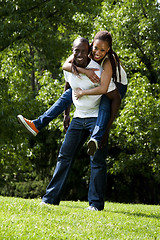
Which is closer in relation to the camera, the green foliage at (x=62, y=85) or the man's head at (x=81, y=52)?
the man's head at (x=81, y=52)

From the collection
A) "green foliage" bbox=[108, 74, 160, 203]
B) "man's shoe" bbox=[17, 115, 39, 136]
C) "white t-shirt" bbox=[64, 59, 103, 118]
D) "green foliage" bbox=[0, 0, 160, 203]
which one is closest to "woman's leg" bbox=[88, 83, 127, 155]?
"white t-shirt" bbox=[64, 59, 103, 118]

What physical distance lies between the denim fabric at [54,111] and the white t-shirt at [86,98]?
0.53 ft

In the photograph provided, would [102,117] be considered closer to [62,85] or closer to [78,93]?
[78,93]

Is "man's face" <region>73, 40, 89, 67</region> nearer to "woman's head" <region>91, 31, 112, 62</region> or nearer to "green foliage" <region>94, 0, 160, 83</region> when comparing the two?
"woman's head" <region>91, 31, 112, 62</region>

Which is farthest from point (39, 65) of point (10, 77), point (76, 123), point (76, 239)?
point (76, 239)

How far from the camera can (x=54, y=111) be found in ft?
19.5

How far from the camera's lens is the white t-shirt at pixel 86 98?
18.9ft

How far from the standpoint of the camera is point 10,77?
58.2 ft

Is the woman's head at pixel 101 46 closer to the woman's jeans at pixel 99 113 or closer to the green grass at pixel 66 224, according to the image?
the woman's jeans at pixel 99 113

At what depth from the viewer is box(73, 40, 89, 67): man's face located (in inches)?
222

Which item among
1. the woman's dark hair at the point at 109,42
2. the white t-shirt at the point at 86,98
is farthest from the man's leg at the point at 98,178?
the woman's dark hair at the point at 109,42

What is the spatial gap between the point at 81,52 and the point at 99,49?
9.6 inches

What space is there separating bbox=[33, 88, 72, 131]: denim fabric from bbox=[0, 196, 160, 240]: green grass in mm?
1102

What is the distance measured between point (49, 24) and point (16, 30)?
1.67 m
